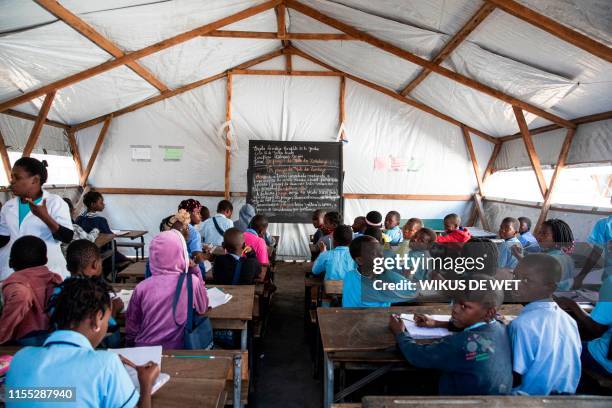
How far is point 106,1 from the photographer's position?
313 centimetres

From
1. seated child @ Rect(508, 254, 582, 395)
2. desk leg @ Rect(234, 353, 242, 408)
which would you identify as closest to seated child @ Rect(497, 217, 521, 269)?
seated child @ Rect(508, 254, 582, 395)

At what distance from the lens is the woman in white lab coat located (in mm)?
2051

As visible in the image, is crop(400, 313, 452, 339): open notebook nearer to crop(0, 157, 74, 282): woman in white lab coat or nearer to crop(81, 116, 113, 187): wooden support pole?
crop(0, 157, 74, 282): woman in white lab coat

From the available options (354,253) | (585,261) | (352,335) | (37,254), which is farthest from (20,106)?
(585,261)

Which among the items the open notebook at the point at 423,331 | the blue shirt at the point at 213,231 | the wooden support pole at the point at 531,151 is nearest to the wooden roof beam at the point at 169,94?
the blue shirt at the point at 213,231

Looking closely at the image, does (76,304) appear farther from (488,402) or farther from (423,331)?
(423,331)

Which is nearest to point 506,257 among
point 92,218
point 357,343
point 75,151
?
point 357,343

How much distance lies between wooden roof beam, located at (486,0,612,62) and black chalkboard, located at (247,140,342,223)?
350 centimetres

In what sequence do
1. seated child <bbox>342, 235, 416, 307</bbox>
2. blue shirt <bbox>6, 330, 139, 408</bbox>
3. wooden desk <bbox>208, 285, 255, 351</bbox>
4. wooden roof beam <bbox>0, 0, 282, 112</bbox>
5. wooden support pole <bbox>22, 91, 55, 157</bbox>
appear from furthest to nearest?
wooden support pole <bbox>22, 91, 55, 157</bbox>
wooden roof beam <bbox>0, 0, 282, 112</bbox>
seated child <bbox>342, 235, 416, 307</bbox>
wooden desk <bbox>208, 285, 255, 351</bbox>
blue shirt <bbox>6, 330, 139, 408</bbox>

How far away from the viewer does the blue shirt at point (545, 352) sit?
54.7 inches

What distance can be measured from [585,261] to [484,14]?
2306mm

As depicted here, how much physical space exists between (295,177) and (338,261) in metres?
3.36

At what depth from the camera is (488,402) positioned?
1216 mm

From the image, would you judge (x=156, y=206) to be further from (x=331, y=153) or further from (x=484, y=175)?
(x=484, y=175)
